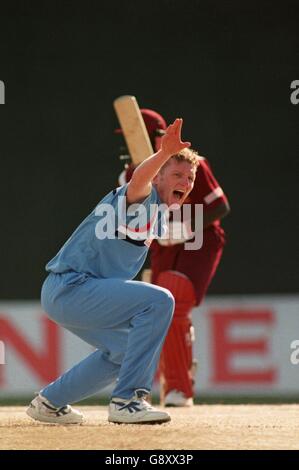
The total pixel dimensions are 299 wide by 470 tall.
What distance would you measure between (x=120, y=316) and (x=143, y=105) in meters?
3.77

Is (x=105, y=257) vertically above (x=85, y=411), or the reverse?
(x=105, y=257)

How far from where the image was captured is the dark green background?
801 cm

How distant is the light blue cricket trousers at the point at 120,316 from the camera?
4.36 metres

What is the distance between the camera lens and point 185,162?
4.52 m

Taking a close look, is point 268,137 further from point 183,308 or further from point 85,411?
point 85,411

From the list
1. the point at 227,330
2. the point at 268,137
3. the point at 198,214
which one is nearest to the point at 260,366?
the point at 227,330

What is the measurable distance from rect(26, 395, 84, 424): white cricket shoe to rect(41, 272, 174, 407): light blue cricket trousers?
115mm

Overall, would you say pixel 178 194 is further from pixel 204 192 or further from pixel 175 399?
pixel 175 399

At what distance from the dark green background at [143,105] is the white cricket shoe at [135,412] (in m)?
3.67

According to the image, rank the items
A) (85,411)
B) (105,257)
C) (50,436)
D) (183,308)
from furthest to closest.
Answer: (183,308) → (85,411) → (105,257) → (50,436)

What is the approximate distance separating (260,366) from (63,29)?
8.17ft
